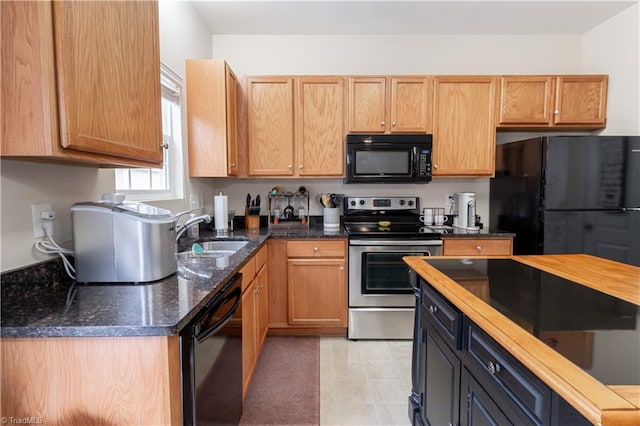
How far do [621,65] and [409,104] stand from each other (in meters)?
1.89

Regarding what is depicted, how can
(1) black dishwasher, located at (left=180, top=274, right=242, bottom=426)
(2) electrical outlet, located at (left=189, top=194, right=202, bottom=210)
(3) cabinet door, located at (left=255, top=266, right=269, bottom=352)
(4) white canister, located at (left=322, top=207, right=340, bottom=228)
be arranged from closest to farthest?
(1) black dishwasher, located at (left=180, top=274, right=242, bottom=426)
(3) cabinet door, located at (left=255, top=266, right=269, bottom=352)
(2) electrical outlet, located at (left=189, top=194, right=202, bottom=210)
(4) white canister, located at (left=322, top=207, right=340, bottom=228)

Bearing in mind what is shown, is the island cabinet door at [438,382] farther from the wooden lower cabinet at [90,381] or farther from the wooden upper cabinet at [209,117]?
the wooden upper cabinet at [209,117]

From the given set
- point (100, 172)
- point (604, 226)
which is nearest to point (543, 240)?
point (604, 226)

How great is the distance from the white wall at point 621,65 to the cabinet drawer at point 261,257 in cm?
326

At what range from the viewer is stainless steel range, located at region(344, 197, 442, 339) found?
2.49 meters

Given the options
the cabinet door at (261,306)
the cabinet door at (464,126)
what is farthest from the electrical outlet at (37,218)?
the cabinet door at (464,126)

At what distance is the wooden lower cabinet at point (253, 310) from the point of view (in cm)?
174

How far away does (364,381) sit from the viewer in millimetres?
2033

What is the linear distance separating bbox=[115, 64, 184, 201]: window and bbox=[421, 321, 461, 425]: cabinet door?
183 centimetres

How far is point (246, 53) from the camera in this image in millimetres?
3000

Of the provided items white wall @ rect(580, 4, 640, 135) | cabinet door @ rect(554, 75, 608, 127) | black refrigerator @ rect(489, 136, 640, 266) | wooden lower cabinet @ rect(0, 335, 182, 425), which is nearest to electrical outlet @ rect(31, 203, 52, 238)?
wooden lower cabinet @ rect(0, 335, 182, 425)

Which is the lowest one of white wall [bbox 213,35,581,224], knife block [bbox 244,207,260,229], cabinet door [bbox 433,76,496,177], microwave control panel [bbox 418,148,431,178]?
knife block [bbox 244,207,260,229]

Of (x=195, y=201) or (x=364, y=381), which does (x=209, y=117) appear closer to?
(x=195, y=201)

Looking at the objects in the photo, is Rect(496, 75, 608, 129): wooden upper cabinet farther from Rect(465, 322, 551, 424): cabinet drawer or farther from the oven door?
Rect(465, 322, 551, 424): cabinet drawer
